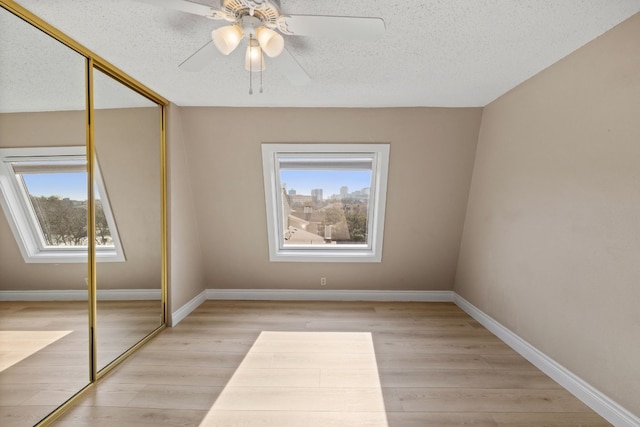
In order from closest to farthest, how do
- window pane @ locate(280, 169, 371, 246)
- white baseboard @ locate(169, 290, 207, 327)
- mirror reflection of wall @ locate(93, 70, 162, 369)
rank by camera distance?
mirror reflection of wall @ locate(93, 70, 162, 369), white baseboard @ locate(169, 290, 207, 327), window pane @ locate(280, 169, 371, 246)

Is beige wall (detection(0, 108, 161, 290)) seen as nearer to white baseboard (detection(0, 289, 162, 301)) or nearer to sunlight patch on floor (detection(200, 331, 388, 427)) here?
white baseboard (detection(0, 289, 162, 301))

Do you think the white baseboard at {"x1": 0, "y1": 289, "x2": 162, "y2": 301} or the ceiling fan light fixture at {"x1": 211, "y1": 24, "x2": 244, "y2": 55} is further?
the white baseboard at {"x1": 0, "y1": 289, "x2": 162, "y2": 301}

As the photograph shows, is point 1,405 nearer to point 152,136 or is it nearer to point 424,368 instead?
point 152,136

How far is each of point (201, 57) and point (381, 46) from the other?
42.8 inches

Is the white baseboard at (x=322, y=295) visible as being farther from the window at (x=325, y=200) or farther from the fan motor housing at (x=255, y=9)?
the fan motor housing at (x=255, y=9)

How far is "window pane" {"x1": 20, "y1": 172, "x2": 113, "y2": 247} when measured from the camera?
162 cm

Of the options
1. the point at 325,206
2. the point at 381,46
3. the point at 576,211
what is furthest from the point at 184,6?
the point at 325,206

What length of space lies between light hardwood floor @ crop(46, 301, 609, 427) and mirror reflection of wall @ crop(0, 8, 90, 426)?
31 centimetres

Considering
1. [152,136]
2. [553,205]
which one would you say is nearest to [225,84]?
[152,136]

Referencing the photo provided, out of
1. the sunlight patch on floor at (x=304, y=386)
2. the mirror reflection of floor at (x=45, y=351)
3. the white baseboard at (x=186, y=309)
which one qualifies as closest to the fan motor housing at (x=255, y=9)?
the mirror reflection of floor at (x=45, y=351)

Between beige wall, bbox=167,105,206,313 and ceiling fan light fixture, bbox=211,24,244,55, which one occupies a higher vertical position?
ceiling fan light fixture, bbox=211,24,244,55

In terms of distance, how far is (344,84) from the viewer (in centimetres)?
244

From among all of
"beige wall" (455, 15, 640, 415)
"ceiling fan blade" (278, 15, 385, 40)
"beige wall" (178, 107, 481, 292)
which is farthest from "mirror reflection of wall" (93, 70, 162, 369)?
"beige wall" (455, 15, 640, 415)

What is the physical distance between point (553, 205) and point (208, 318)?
3302 millimetres
